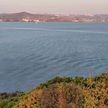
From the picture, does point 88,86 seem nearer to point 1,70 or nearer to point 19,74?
point 19,74

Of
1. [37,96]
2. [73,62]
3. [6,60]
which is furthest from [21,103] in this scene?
[6,60]

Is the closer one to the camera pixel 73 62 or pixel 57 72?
pixel 57 72

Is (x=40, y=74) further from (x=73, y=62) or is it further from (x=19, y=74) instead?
(x=73, y=62)

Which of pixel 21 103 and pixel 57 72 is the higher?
pixel 21 103

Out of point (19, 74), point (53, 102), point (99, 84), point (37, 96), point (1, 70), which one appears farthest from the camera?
point (1, 70)

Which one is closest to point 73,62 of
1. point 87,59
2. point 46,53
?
point 87,59

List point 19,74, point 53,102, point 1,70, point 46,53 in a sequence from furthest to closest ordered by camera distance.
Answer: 1. point 46,53
2. point 1,70
3. point 19,74
4. point 53,102

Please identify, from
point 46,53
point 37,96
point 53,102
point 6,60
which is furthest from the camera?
point 46,53

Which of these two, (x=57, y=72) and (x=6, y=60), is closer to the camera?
(x=57, y=72)

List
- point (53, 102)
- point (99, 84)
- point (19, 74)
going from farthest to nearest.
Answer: point (19, 74) < point (99, 84) < point (53, 102)
